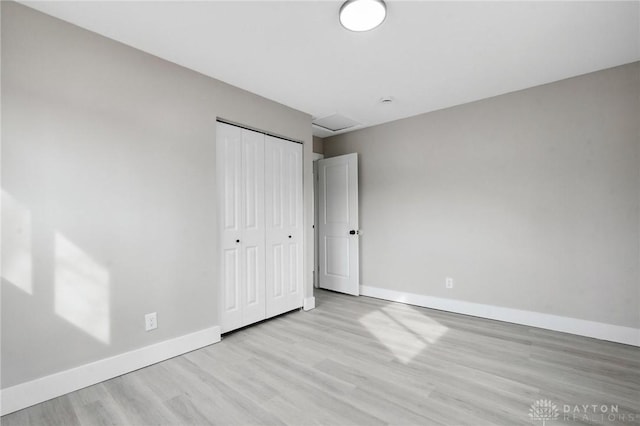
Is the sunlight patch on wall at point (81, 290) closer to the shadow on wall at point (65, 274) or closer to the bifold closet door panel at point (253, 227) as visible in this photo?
the shadow on wall at point (65, 274)

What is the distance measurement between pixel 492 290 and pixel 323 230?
2491 mm

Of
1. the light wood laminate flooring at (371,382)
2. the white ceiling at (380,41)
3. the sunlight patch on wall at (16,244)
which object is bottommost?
the light wood laminate flooring at (371,382)

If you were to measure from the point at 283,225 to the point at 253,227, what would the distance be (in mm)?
442

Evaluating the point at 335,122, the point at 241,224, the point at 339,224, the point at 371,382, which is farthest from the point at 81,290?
the point at 335,122

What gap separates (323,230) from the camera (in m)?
4.88

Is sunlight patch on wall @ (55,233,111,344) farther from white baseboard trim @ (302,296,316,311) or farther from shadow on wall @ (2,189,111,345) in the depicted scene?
white baseboard trim @ (302,296,316,311)

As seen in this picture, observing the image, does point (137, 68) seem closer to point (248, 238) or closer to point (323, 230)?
point (248, 238)

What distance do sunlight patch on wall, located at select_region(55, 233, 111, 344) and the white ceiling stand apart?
162 centimetres

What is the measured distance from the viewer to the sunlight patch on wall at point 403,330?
2.63 meters

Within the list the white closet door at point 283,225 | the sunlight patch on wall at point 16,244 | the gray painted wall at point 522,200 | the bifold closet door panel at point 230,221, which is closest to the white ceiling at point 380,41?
the gray painted wall at point 522,200

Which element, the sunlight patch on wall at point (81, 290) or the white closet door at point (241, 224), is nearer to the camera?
the sunlight patch on wall at point (81, 290)

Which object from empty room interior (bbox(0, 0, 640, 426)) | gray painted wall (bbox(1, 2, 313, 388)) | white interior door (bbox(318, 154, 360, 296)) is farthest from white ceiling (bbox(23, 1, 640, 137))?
white interior door (bbox(318, 154, 360, 296))

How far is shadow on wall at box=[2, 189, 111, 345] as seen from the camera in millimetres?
1825

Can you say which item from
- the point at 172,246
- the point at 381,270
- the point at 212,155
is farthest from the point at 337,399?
the point at 381,270
